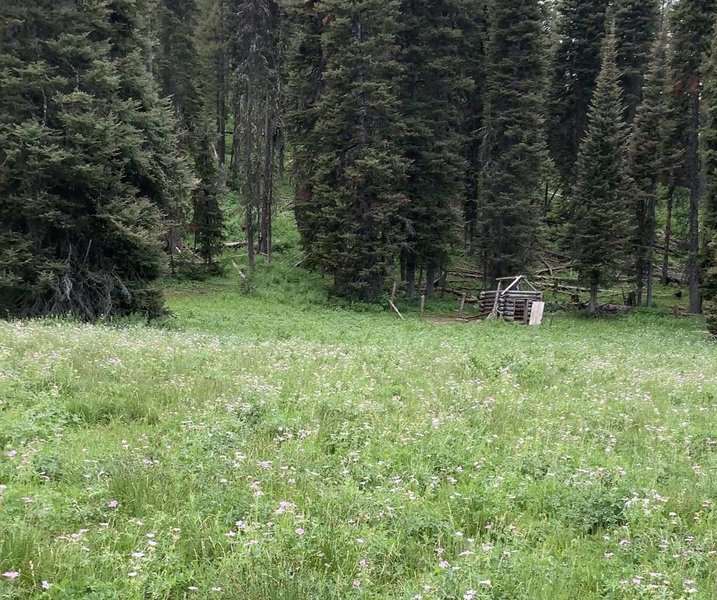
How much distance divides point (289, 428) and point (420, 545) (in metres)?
2.62

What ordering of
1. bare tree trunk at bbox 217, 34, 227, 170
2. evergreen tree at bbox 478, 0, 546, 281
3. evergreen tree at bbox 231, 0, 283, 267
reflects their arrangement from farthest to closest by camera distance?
bare tree trunk at bbox 217, 34, 227, 170 < evergreen tree at bbox 478, 0, 546, 281 < evergreen tree at bbox 231, 0, 283, 267

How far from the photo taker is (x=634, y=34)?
133ft

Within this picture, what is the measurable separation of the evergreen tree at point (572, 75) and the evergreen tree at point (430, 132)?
1159cm

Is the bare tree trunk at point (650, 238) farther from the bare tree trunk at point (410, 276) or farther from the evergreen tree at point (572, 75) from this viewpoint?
the bare tree trunk at point (410, 276)

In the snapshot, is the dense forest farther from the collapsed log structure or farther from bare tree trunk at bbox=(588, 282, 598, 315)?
the collapsed log structure

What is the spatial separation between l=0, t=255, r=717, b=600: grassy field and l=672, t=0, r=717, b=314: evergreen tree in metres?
26.1

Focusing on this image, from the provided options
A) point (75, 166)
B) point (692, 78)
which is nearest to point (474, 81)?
point (692, 78)

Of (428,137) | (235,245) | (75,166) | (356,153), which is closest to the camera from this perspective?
(75,166)

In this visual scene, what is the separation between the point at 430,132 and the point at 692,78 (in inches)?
576

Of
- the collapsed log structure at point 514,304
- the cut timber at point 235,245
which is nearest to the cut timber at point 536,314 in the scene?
the collapsed log structure at point 514,304

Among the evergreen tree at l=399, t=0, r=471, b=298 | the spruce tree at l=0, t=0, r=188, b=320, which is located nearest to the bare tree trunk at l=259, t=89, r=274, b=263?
the evergreen tree at l=399, t=0, r=471, b=298

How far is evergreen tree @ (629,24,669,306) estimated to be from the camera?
34.7m

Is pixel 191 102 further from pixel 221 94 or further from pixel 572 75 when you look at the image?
pixel 572 75

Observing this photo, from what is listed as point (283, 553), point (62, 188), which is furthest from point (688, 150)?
point (283, 553)
